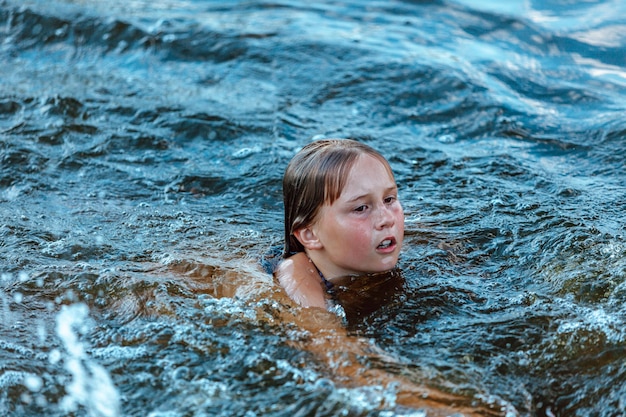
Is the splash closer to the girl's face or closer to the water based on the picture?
the water

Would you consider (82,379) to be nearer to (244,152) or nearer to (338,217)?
(338,217)

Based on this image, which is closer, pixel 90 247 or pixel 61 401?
pixel 61 401

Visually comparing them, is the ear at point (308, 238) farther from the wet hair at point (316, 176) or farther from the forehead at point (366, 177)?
the forehead at point (366, 177)

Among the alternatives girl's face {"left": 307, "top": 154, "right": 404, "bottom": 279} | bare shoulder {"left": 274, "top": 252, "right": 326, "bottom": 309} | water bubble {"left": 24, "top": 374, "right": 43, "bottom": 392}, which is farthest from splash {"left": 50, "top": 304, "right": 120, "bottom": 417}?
girl's face {"left": 307, "top": 154, "right": 404, "bottom": 279}

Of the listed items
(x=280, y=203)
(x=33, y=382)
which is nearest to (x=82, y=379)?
(x=33, y=382)

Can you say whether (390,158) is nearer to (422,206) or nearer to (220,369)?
(422,206)

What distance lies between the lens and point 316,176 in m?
4.18

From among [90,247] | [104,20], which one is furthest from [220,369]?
[104,20]

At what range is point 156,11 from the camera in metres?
9.71

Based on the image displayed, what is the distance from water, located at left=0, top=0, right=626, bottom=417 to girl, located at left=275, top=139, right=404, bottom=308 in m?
0.22

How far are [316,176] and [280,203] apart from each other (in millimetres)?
1463

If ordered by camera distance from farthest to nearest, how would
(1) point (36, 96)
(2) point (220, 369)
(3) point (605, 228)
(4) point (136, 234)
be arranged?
(1) point (36, 96) → (4) point (136, 234) → (3) point (605, 228) → (2) point (220, 369)

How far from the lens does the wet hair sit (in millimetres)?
4117

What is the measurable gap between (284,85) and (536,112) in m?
2.27
